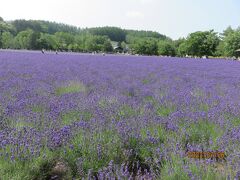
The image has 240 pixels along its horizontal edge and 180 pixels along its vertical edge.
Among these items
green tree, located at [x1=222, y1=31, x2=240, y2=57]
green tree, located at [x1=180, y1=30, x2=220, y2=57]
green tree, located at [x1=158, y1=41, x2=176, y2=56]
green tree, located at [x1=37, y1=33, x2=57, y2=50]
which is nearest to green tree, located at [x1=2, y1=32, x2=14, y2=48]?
green tree, located at [x1=37, y1=33, x2=57, y2=50]

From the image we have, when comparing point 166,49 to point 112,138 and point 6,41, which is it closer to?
point 6,41

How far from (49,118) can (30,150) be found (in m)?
0.94

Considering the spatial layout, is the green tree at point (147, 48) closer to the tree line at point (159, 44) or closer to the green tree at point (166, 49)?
the tree line at point (159, 44)

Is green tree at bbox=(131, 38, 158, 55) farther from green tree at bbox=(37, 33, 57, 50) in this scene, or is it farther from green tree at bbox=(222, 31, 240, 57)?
green tree at bbox=(222, 31, 240, 57)

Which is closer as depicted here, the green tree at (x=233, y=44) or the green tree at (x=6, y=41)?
the green tree at (x=233, y=44)

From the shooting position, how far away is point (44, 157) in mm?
2717

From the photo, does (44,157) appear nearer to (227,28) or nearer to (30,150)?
(30,150)

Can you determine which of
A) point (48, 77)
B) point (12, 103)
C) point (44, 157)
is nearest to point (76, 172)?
point (44, 157)

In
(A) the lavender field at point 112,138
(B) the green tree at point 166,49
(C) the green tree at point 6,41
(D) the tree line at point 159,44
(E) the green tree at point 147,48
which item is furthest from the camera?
(E) the green tree at point 147,48
